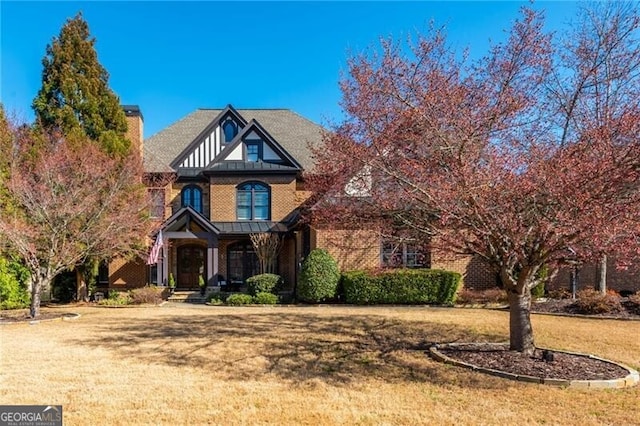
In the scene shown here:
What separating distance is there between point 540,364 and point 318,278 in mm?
9866

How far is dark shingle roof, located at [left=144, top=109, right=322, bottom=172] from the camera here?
76.4ft

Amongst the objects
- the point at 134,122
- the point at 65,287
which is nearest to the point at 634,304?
the point at 65,287

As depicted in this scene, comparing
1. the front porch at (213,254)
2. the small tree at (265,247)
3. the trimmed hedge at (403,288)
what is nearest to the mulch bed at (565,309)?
the trimmed hedge at (403,288)

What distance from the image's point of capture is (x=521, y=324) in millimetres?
7996

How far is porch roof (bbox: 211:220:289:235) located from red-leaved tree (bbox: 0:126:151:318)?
3805 mm

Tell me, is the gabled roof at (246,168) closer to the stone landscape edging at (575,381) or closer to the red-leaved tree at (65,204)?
the red-leaved tree at (65,204)

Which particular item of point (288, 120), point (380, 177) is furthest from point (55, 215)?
point (288, 120)

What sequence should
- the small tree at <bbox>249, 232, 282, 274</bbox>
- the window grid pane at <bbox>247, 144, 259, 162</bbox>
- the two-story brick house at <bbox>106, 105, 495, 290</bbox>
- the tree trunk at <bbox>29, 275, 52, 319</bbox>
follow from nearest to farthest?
the tree trunk at <bbox>29, 275, 52, 319</bbox> < the small tree at <bbox>249, 232, 282, 274</bbox> < the two-story brick house at <bbox>106, 105, 495, 290</bbox> < the window grid pane at <bbox>247, 144, 259, 162</bbox>

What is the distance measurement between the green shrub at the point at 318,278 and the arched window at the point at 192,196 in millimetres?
8682

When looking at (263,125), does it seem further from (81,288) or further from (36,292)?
(36,292)

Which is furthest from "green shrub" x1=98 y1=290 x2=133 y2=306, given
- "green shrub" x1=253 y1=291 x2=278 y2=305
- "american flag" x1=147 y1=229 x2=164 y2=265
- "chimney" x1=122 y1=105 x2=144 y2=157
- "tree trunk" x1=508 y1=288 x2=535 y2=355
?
"tree trunk" x1=508 y1=288 x2=535 y2=355

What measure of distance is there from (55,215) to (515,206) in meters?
12.7

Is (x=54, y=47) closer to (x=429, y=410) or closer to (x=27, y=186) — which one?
(x=27, y=186)

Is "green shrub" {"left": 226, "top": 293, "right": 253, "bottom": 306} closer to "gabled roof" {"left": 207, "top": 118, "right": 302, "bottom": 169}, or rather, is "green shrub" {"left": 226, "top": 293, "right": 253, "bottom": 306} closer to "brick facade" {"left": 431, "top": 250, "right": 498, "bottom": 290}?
"gabled roof" {"left": 207, "top": 118, "right": 302, "bottom": 169}
